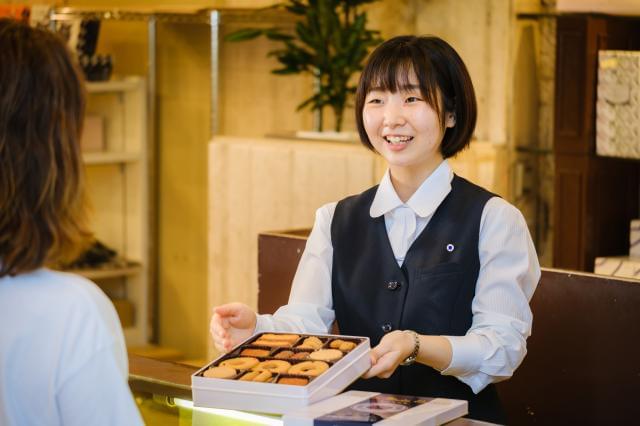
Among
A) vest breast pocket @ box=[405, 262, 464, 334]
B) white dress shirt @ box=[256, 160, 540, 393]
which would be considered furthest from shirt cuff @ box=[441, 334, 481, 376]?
vest breast pocket @ box=[405, 262, 464, 334]

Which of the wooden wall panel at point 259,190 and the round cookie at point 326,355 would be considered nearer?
the round cookie at point 326,355

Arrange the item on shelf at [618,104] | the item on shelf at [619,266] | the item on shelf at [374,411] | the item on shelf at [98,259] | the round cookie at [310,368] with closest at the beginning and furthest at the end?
the item on shelf at [374,411]
the round cookie at [310,368]
the item on shelf at [619,266]
the item on shelf at [618,104]
the item on shelf at [98,259]

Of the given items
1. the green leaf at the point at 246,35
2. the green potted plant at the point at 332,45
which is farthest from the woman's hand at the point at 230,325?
the green leaf at the point at 246,35

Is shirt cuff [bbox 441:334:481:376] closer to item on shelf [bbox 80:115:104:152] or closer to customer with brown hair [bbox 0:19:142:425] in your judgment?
customer with brown hair [bbox 0:19:142:425]

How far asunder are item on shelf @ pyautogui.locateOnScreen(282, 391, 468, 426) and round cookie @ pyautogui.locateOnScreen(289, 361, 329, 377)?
0.04 metres

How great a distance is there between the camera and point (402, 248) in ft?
7.38

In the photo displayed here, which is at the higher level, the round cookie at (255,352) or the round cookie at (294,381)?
the round cookie at (255,352)

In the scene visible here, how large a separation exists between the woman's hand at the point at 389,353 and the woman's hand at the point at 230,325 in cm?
30

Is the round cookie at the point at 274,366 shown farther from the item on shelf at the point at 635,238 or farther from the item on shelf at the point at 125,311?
the item on shelf at the point at 125,311

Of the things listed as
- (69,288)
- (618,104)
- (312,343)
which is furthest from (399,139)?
(618,104)

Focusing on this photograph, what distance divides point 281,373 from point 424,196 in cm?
67

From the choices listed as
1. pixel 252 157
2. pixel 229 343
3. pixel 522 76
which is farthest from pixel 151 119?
pixel 229 343

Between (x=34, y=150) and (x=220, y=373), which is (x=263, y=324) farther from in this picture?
(x=34, y=150)

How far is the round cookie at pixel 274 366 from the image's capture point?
1720 mm
